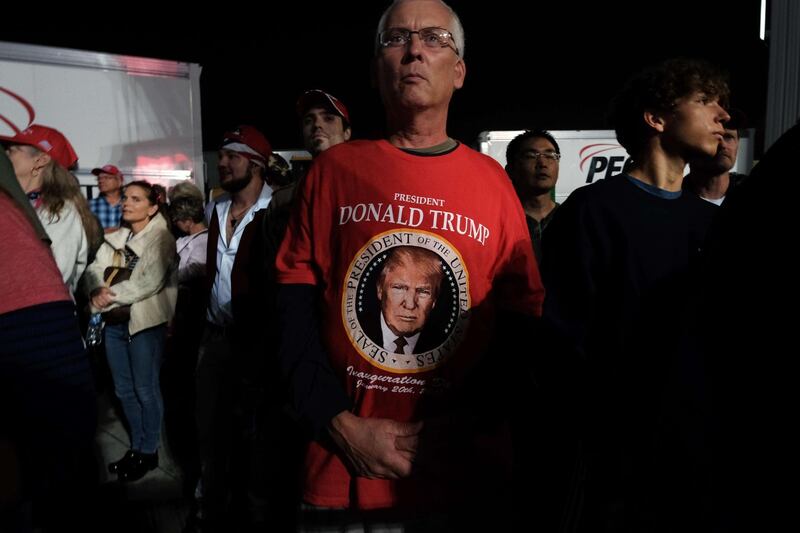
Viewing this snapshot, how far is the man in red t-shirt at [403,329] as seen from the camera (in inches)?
A: 58.7

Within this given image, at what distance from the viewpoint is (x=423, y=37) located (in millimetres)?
1620

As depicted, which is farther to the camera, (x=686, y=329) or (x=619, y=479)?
(x=619, y=479)

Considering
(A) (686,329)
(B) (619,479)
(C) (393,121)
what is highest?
(C) (393,121)

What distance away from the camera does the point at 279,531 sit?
192 centimetres

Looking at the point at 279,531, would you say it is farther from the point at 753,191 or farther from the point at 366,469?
the point at 753,191

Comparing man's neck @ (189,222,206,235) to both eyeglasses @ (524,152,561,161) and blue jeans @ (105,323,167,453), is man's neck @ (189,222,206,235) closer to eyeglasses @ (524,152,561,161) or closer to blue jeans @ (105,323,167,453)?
blue jeans @ (105,323,167,453)

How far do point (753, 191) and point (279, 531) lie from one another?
5.68ft

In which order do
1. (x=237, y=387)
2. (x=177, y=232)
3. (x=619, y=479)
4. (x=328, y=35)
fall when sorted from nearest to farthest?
(x=619, y=479) < (x=237, y=387) < (x=177, y=232) < (x=328, y=35)

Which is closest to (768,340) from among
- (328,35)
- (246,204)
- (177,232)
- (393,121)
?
(393,121)

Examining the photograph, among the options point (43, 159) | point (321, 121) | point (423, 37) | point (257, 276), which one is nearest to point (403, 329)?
point (423, 37)

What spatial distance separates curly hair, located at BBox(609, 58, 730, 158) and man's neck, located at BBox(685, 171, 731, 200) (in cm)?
146

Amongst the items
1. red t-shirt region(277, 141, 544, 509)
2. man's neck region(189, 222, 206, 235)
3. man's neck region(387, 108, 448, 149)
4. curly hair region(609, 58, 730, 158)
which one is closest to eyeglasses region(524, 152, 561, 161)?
curly hair region(609, 58, 730, 158)

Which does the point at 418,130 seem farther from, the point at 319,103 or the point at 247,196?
the point at 247,196

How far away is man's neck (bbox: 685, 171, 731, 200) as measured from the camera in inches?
138
